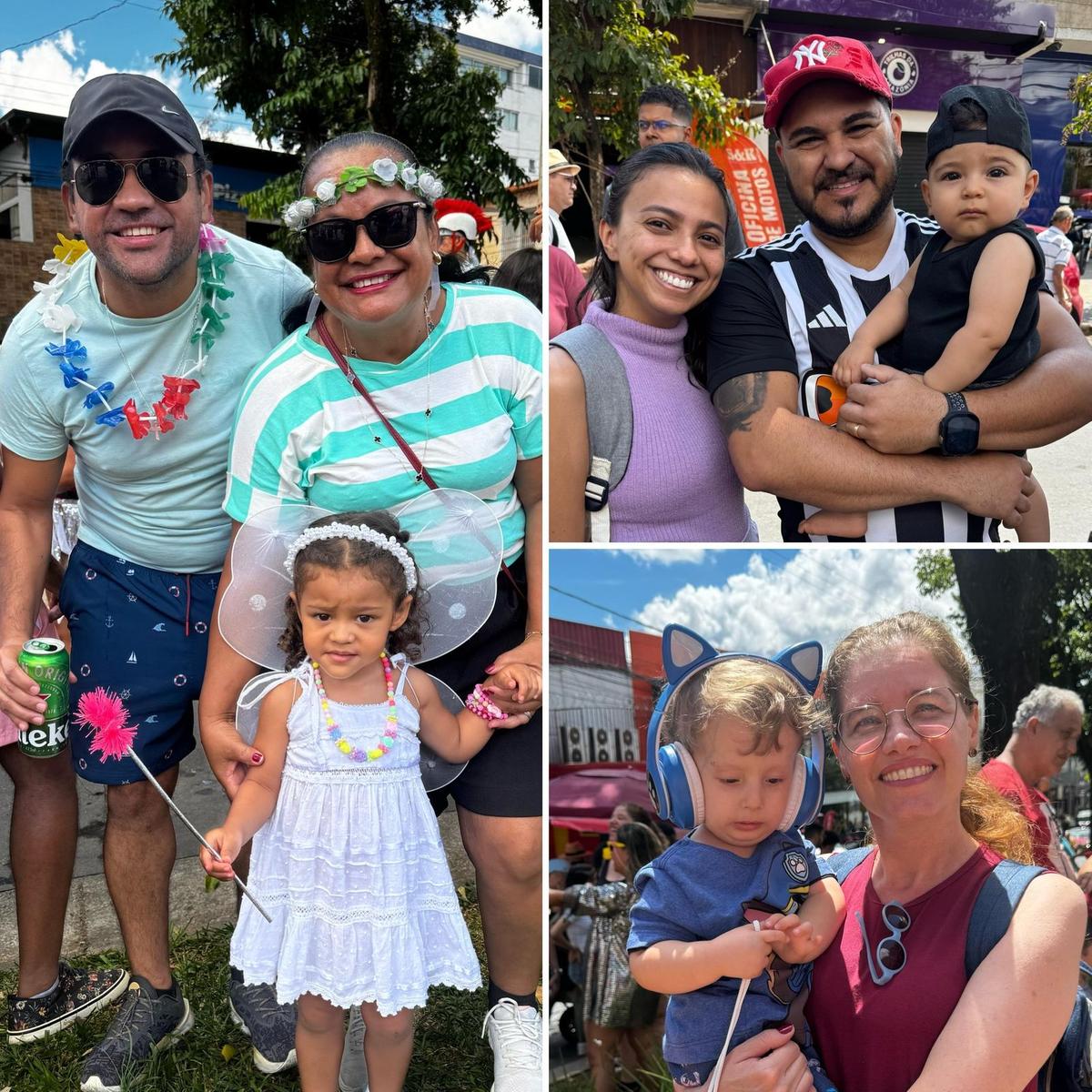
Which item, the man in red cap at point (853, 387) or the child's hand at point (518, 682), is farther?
the child's hand at point (518, 682)

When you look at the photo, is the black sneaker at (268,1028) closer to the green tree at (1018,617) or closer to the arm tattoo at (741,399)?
the arm tattoo at (741,399)

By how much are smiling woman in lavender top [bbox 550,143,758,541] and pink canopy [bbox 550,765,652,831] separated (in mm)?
399

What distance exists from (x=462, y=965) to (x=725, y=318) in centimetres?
127

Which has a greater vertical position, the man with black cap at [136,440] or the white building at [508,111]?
the white building at [508,111]

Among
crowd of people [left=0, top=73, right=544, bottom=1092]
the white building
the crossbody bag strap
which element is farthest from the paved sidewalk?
the white building

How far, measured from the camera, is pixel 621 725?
1.78 meters

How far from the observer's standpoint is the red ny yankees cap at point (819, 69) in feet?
6.36

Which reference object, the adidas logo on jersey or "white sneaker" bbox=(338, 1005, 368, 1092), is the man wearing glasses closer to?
the adidas logo on jersey

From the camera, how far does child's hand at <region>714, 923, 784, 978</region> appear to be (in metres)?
1.63

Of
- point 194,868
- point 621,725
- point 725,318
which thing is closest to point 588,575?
point 621,725

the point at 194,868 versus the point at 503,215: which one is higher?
the point at 503,215

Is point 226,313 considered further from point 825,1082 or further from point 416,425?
point 825,1082

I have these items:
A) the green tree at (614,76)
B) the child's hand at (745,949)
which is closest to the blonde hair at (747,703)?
the child's hand at (745,949)

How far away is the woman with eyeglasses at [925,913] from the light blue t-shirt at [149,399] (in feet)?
4.57
